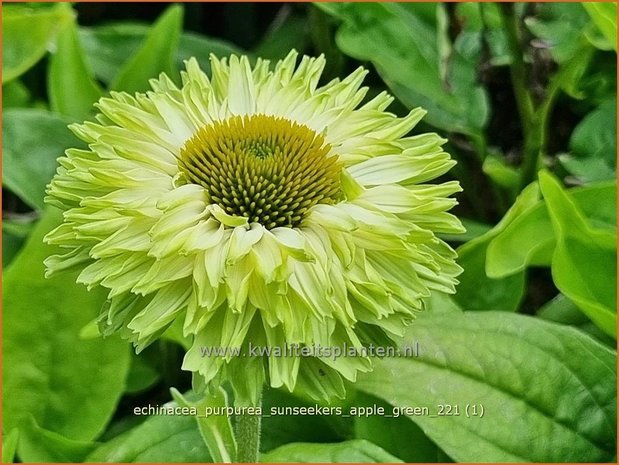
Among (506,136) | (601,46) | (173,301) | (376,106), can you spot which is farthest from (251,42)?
(173,301)

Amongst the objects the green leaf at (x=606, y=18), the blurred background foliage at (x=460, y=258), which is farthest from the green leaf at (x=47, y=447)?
the green leaf at (x=606, y=18)

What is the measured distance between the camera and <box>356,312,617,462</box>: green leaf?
0.61m

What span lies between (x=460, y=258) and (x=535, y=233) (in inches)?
2.5

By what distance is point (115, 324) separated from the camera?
0.47 m

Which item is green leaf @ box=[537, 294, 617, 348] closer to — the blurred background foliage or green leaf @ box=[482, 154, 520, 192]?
the blurred background foliage

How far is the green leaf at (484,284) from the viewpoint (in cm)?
70

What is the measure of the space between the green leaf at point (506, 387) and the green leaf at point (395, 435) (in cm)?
4

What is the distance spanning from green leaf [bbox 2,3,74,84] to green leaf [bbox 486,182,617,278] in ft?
1.64

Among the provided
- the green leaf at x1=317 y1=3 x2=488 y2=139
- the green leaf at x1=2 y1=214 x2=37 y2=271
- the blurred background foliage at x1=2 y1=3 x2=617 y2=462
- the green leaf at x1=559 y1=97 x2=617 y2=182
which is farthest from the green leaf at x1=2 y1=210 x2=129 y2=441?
the green leaf at x1=559 y1=97 x2=617 y2=182

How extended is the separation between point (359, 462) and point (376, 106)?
250 millimetres

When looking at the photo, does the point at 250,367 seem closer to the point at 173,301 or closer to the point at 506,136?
the point at 173,301

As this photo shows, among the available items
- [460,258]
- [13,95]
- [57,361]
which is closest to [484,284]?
[460,258]

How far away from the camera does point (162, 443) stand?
2.13 feet

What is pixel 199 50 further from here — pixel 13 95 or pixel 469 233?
pixel 469 233
